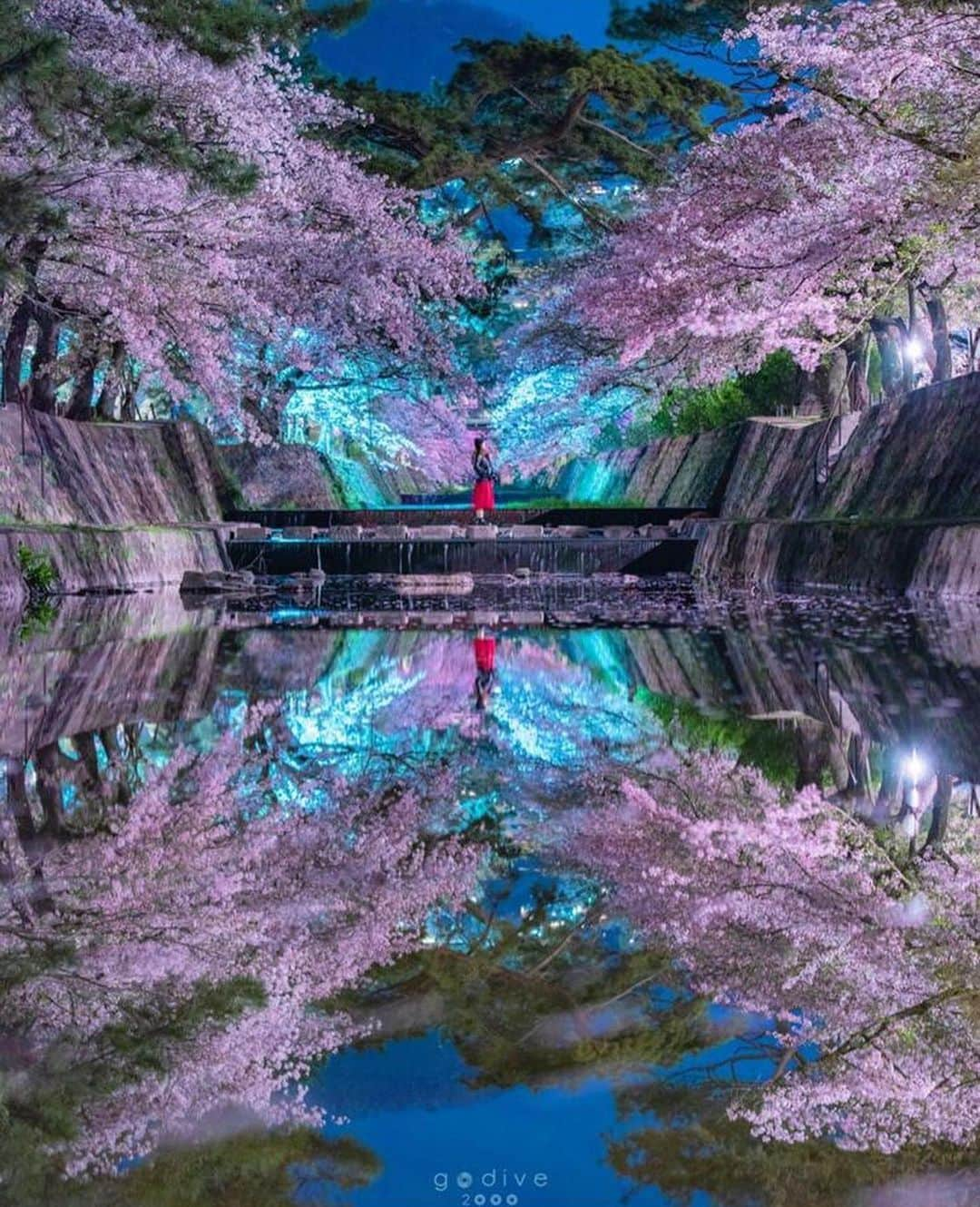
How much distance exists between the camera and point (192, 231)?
21.7 m

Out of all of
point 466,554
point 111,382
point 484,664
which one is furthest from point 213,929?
point 111,382

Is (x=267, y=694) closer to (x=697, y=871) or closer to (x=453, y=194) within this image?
(x=697, y=871)

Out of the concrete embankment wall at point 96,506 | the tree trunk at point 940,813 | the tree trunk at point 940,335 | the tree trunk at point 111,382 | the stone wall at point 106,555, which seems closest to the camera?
the tree trunk at point 940,813

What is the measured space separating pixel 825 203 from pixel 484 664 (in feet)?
35.6

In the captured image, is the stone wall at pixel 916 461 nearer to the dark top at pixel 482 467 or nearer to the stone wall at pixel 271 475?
the dark top at pixel 482 467

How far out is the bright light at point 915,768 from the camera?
514 centimetres

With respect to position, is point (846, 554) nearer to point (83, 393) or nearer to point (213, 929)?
point (83, 393)

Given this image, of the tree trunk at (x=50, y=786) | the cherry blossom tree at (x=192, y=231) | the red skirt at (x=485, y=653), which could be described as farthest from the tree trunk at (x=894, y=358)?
the tree trunk at (x=50, y=786)

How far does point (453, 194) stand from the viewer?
36.9 metres

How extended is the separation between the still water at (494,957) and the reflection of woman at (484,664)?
737 millimetres

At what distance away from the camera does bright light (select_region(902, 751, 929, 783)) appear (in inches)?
203

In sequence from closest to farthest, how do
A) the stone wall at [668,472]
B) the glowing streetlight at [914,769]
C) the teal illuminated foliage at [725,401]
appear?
the glowing streetlight at [914,769] → the stone wall at [668,472] → the teal illuminated foliage at [725,401]

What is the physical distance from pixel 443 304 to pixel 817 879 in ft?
109

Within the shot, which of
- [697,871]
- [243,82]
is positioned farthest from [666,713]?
[243,82]
